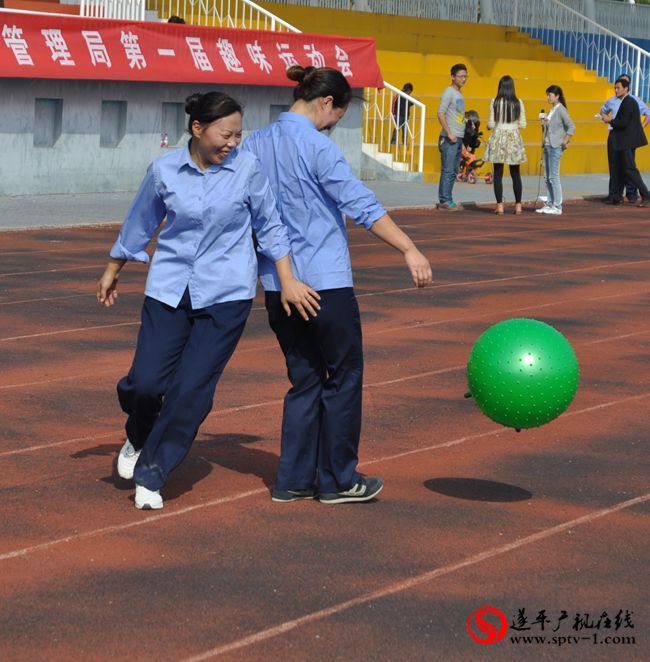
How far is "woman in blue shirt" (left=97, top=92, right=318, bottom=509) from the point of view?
6500mm

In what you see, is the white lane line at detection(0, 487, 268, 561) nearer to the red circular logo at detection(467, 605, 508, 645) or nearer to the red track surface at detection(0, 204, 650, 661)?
the red track surface at detection(0, 204, 650, 661)

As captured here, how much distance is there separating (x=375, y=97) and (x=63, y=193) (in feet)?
25.9

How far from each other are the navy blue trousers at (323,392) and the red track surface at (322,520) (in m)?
0.17

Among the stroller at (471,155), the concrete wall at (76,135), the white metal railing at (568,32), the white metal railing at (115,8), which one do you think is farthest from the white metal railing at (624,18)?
the concrete wall at (76,135)

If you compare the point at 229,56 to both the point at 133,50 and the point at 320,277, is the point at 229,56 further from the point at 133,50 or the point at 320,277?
the point at 320,277

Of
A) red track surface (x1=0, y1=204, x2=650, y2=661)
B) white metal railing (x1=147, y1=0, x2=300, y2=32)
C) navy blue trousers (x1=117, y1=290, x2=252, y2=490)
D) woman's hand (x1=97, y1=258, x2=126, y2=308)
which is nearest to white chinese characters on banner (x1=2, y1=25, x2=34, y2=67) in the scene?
white metal railing (x1=147, y1=0, x2=300, y2=32)

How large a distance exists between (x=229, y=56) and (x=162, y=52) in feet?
4.91

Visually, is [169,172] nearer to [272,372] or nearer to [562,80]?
[272,372]

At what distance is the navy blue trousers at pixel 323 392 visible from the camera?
6602 millimetres

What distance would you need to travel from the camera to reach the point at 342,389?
670 centimetres

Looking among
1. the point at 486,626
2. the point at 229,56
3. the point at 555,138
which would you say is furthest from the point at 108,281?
the point at 229,56

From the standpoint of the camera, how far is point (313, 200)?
6.60m

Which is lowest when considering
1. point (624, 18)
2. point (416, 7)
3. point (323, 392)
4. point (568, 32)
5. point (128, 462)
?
point (128, 462)

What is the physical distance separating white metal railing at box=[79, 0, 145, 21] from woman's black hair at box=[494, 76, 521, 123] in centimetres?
645
